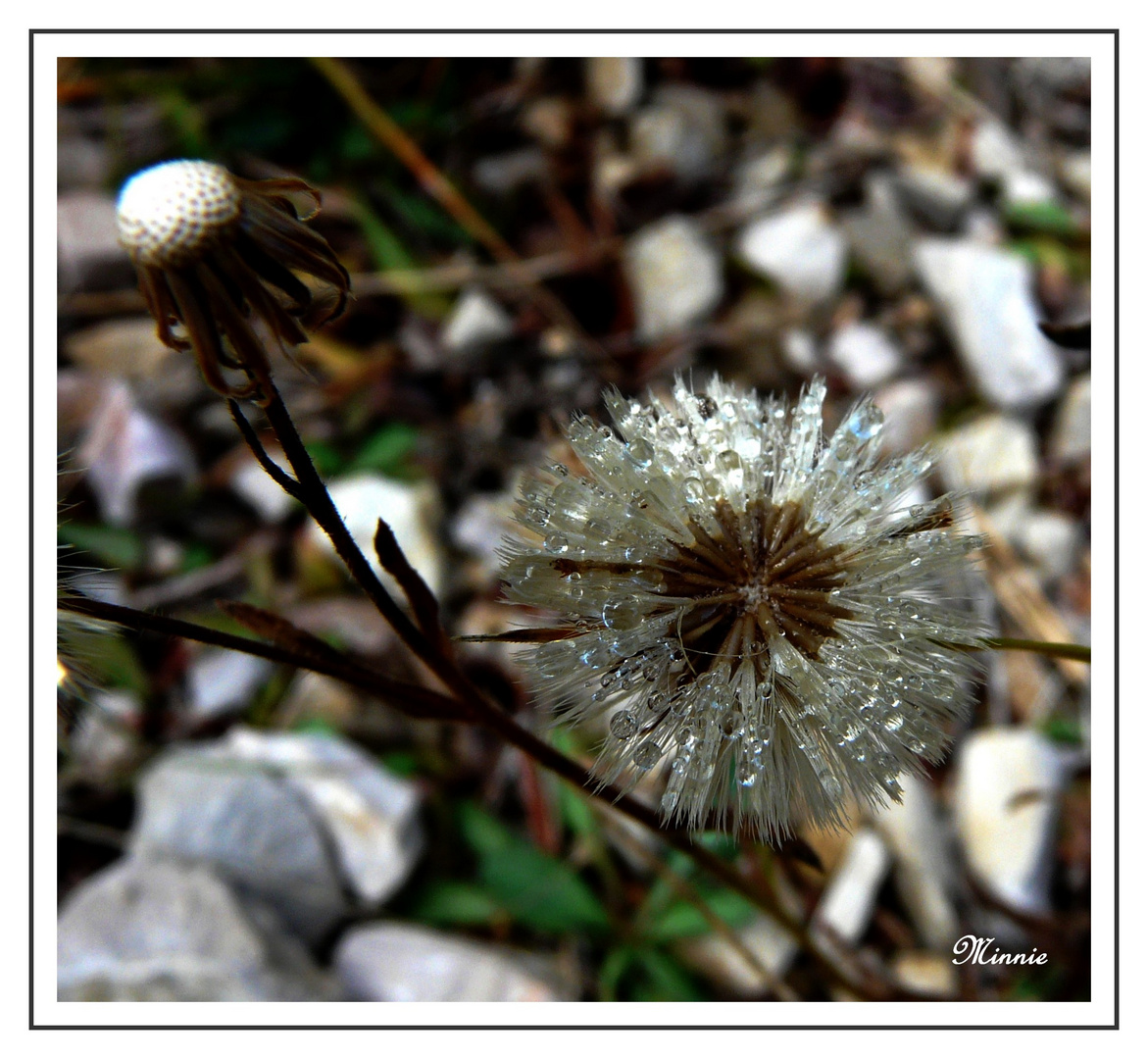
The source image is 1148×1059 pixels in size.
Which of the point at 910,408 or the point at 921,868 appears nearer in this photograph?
the point at 921,868

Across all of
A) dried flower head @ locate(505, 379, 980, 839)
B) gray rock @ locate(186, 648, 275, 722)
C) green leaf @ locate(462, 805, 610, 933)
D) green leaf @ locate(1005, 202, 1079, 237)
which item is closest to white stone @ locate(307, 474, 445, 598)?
gray rock @ locate(186, 648, 275, 722)

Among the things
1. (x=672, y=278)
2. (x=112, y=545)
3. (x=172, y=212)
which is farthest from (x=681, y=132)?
(x=172, y=212)

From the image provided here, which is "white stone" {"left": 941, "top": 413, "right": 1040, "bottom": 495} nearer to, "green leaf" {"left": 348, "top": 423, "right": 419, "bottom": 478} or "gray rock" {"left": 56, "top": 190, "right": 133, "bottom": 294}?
"green leaf" {"left": 348, "top": 423, "right": 419, "bottom": 478}

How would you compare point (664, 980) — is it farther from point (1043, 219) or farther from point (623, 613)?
point (1043, 219)

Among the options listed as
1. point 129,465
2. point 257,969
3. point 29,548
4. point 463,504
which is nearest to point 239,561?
point 129,465

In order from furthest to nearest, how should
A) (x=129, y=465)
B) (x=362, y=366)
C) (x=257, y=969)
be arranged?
(x=362, y=366) → (x=129, y=465) → (x=257, y=969)

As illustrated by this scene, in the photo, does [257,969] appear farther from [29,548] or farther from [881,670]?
[881,670]

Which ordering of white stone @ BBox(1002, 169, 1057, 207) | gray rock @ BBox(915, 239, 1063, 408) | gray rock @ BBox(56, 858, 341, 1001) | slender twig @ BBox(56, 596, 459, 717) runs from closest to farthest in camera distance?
slender twig @ BBox(56, 596, 459, 717) → gray rock @ BBox(56, 858, 341, 1001) → gray rock @ BBox(915, 239, 1063, 408) → white stone @ BBox(1002, 169, 1057, 207)
